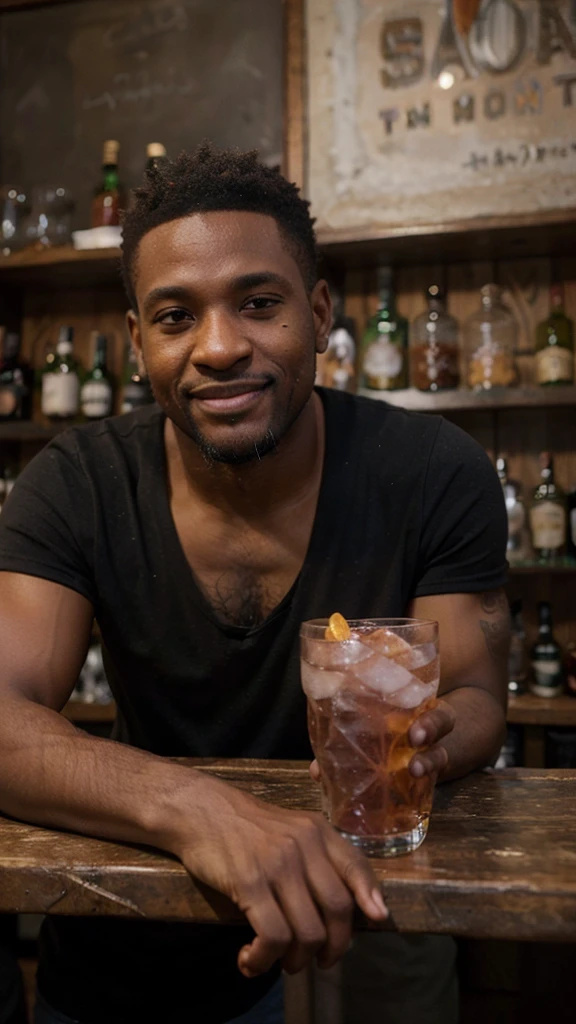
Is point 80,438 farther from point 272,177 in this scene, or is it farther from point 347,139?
point 347,139

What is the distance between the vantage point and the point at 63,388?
2840 mm

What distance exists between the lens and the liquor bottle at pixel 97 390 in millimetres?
2828

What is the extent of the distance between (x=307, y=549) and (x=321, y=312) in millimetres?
428

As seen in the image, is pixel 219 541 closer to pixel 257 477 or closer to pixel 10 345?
pixel 257 477

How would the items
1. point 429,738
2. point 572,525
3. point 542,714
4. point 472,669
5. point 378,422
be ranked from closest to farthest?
1. point 429,738
2. point 472,669
3. point 378,422
4. point 542,714
5. point 572,525

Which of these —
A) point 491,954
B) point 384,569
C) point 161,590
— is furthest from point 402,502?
point 491,954

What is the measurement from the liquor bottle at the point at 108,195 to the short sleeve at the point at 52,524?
1.66 meters

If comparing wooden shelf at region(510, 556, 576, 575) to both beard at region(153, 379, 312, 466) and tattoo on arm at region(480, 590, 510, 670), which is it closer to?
tattoo on arm at region(480, 590, 510, 670)

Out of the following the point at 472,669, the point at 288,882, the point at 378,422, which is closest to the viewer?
the point at 288,882

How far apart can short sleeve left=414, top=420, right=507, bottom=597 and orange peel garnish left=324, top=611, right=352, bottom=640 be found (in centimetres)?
46

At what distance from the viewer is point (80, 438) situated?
1.41 meters

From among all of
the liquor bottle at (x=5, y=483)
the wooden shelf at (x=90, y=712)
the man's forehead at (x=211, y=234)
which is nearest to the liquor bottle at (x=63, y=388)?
the liquor bottle at (x=5, y=483)

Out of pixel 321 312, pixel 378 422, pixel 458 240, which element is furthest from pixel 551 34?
pixel 378 422

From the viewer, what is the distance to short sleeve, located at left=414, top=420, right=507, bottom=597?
124 centimetres
